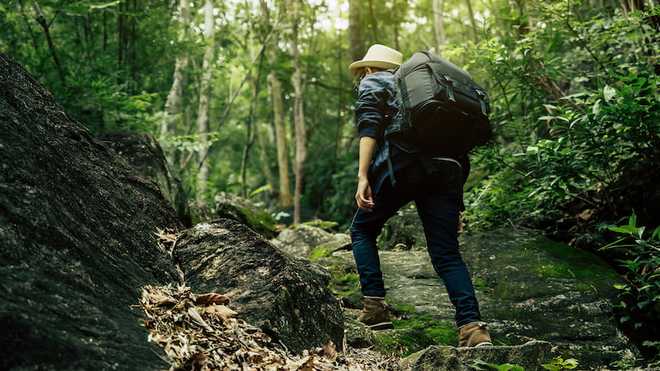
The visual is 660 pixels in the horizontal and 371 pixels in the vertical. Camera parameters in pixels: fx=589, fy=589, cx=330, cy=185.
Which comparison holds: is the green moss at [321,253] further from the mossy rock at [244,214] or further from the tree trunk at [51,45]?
the tree trunk at [51,45]

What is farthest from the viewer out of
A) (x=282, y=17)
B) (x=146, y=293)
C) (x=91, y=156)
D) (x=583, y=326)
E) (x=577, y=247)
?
(x=282, y=17)

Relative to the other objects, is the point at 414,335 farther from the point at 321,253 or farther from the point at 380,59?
the point at 321,253

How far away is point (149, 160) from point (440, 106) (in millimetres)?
3105

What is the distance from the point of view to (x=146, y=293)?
268 centimetres

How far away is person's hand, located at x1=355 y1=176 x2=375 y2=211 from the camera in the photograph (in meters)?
4.29

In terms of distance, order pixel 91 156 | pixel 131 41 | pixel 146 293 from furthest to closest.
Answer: pixel 131 41 → pixel 91 156 → pixel 146 293

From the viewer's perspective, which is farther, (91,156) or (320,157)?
(320,157)

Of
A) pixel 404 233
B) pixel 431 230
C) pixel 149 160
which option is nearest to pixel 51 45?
pixel 149 160

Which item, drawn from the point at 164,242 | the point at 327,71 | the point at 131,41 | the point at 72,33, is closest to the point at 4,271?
the point at 164,242

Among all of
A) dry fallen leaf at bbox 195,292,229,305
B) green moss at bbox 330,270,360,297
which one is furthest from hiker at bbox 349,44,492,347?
dry fallen leaf at bbox 195,292,229,305

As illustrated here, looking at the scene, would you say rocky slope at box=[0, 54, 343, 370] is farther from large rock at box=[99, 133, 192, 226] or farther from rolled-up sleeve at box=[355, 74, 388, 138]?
large rock at box=[99, 133, 192, 226]

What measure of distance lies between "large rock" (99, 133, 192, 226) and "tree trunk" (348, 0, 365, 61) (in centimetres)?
817

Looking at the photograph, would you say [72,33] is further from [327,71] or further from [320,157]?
[327,71]

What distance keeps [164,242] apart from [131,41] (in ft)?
24.3
